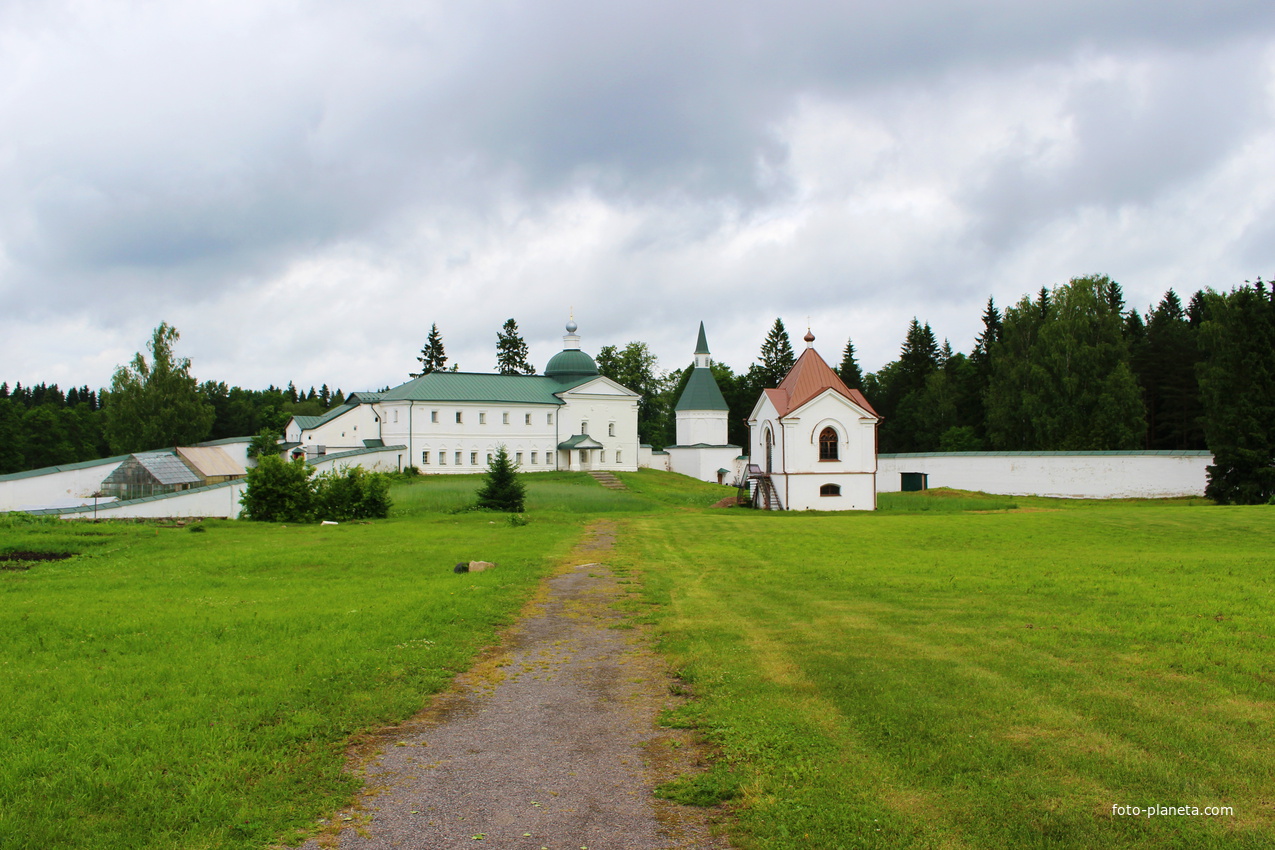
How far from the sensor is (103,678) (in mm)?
7445

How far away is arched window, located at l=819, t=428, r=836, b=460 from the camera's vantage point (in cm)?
3766

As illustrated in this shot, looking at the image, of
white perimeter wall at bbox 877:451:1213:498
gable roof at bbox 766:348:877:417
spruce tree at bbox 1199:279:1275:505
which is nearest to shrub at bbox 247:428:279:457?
gable roof at bbox 766:348:877:417

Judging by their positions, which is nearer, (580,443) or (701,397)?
(580,443)

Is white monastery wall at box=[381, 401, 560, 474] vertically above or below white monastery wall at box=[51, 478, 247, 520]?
above

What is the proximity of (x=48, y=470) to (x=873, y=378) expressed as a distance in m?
71.4

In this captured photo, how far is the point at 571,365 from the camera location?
64.4m

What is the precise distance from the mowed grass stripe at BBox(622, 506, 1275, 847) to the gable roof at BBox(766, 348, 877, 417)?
22269mm

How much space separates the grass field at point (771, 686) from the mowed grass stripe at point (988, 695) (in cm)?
3

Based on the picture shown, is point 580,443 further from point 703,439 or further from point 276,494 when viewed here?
point 276,494

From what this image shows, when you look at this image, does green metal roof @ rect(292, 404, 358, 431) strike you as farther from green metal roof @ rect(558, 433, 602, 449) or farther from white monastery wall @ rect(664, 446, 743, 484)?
white monastery wall @ rect(664, 446, 743, 484)

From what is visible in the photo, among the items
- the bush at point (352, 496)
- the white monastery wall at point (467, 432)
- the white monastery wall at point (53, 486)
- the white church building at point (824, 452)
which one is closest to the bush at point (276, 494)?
the bush at point (352, 496)

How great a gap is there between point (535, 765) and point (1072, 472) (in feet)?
136

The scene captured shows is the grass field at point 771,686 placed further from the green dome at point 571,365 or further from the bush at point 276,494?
the green dome at point 571,365

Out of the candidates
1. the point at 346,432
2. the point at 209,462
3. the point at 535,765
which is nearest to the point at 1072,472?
the point at 535,765
